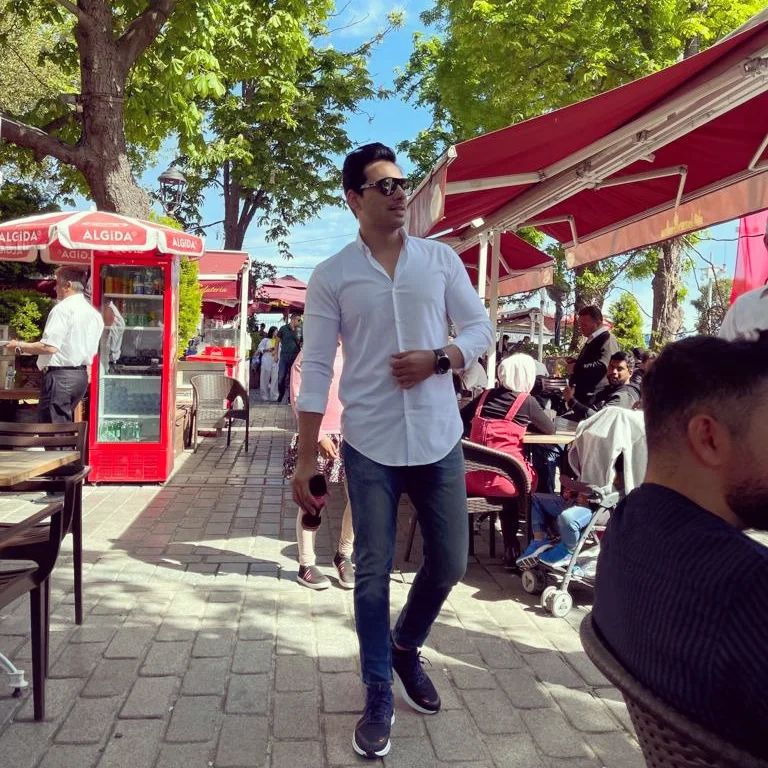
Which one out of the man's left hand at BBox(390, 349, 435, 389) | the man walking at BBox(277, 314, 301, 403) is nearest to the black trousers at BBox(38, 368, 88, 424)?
the man's left hand at BBox(390, 349, 435, 389)

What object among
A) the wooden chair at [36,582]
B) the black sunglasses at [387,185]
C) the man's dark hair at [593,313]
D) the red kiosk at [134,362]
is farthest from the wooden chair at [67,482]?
the man's dark hair at [593,313]

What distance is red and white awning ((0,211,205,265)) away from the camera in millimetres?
6781

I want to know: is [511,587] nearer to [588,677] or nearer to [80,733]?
[588,677]

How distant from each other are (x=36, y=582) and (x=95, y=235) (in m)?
4.54

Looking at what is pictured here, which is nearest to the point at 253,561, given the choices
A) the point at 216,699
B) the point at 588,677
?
the point at 216,699

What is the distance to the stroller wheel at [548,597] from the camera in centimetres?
422

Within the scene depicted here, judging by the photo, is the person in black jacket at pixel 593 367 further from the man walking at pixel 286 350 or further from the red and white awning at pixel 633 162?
the man walking at pixel 286 350

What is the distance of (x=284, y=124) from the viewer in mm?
20891

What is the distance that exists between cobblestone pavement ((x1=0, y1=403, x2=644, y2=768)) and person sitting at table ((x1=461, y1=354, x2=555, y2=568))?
368 millimetres

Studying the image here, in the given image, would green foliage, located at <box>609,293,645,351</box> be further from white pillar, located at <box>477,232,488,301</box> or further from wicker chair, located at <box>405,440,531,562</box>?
wicker chair, located at <box>405,440,531,562</box>

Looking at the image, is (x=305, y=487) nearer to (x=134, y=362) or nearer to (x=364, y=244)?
(x=364, y=244)

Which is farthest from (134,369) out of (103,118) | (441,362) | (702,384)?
(702,384)

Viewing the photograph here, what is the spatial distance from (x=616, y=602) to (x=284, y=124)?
21048 millimetres

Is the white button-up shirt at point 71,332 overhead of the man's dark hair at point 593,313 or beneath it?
beneath
